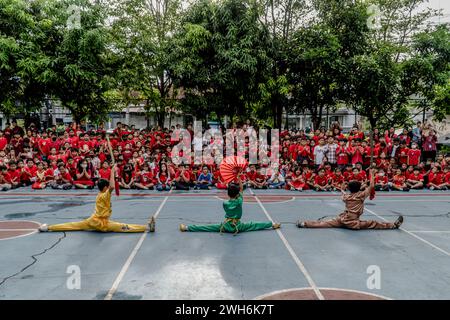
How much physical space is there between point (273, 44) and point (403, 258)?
13.4 metres

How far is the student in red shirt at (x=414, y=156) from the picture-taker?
15.9 meters

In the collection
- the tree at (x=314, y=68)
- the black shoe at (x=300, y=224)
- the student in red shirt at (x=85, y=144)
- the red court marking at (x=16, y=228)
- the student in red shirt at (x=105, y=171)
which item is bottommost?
the red court marking at (x=16, y=228)

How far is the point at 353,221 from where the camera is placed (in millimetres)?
9070

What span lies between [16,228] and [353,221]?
7.62 meters

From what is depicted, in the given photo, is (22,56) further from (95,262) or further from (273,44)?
(95,262)

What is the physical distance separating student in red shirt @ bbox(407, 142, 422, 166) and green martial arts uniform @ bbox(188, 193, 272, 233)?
384 inches

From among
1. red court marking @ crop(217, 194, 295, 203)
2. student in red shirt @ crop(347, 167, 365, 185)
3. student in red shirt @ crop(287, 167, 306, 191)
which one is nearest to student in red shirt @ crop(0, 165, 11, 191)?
red court marking @ crop(217, 194, 295, 203)

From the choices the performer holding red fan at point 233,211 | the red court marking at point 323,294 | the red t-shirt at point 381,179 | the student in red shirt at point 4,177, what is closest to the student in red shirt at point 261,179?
the red t-shirt at point 381,179

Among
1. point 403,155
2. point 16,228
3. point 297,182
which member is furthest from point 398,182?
point 16,228

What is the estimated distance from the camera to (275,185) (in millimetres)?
15398

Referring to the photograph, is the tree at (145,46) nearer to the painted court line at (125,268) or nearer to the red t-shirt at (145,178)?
the red t-shirt at (145,178)

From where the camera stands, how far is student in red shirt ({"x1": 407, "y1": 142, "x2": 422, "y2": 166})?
15.9 m

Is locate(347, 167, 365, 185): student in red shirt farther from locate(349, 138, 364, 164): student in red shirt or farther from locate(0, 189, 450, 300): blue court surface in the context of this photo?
locate(0, 189, 450, 300): blue court surface

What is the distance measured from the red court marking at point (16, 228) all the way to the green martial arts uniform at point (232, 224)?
3.59m
